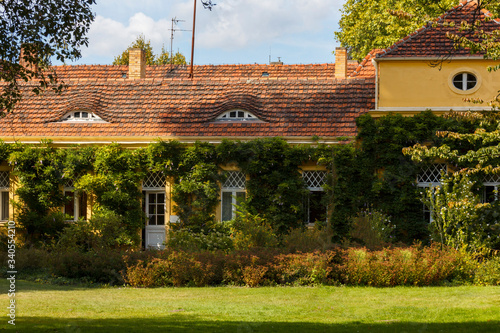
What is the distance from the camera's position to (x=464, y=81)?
72.3 ft

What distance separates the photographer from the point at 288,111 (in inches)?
920

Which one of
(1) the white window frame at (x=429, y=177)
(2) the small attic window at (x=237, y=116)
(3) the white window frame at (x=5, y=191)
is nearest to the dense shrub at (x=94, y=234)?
(3) the white window frame at (x=5, y=191)

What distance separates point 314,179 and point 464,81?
18.9 feet

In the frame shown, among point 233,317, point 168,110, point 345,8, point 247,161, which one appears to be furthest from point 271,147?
point 345,8

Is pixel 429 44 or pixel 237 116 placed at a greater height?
pixel 429 44

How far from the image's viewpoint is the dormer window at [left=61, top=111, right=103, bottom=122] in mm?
23719

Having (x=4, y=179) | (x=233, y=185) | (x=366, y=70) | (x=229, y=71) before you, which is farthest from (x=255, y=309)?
(x=229, y=71)

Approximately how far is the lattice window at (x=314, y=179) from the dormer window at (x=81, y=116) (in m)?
7.46

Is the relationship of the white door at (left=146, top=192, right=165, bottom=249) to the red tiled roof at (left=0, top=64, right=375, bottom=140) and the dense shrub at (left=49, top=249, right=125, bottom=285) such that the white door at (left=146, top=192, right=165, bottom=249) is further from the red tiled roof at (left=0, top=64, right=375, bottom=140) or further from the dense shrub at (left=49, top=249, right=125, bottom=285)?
the dense shrub at (left=49, top=249, right=125, bottom=285)

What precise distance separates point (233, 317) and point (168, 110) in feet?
45.5

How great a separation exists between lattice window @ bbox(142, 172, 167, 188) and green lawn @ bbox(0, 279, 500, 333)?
813cm

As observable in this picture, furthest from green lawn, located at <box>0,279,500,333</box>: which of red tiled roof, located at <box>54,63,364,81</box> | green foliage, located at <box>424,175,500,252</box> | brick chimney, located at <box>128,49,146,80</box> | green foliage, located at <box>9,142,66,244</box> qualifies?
red tiled roof, located at <box>54,63,364,81</box>

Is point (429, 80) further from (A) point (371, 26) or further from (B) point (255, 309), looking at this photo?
(A) point (371, 26)

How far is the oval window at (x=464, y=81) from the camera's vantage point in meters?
22.0
